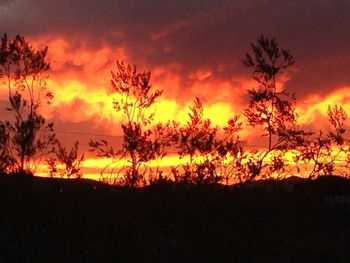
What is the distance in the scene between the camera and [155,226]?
1948 centimetres

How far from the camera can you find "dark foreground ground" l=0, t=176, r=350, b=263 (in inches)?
675

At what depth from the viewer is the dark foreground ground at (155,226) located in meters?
17.2

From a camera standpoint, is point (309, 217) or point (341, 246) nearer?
point (341, 246)

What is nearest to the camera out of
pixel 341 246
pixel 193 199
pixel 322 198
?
pixel 341 246

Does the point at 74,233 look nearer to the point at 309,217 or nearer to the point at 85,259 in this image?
the point at 85,259

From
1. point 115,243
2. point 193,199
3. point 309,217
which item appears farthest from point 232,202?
point 115,243

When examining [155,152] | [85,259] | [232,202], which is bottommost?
[85,259]

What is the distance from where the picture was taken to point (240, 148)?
32500 mm

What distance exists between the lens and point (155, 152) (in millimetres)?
31812

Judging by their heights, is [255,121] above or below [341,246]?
above

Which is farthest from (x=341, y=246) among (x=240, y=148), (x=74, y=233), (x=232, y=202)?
(x=240, y=148)

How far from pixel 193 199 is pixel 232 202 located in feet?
5.28

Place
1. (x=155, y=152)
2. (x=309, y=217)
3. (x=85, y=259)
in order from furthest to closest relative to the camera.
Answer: (x=155, y=152), (x=309, y=217), (x=85, y=259)

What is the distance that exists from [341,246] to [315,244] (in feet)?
2.52
